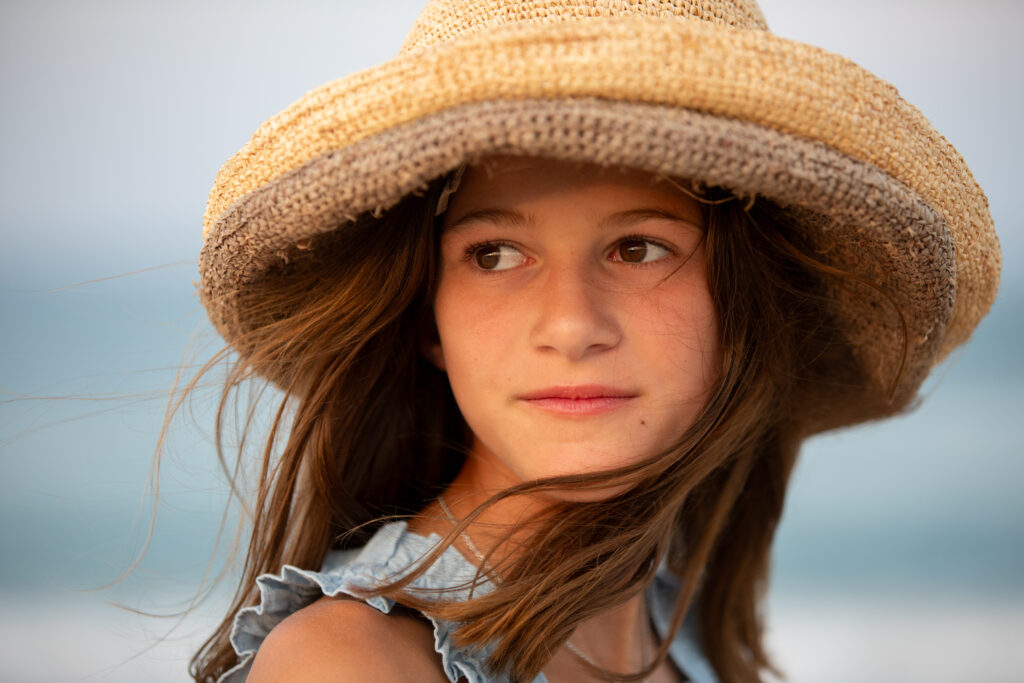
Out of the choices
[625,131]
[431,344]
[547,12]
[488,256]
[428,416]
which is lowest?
[428,416]

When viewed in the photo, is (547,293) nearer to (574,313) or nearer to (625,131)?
(574,313)

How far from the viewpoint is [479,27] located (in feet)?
2.79

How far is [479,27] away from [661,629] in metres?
0.91

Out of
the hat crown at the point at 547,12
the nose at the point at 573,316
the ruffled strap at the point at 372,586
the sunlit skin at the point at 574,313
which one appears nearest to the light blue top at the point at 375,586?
the ruffled strap at the point at 372,586

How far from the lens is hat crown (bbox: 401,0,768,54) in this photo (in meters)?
0.82

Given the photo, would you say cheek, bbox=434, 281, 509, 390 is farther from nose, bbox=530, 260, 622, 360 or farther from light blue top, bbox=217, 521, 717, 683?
light blue top, bbox=217, 521, 717, 683

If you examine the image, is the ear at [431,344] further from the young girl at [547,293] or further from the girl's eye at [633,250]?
the girl's eye at [633,250]

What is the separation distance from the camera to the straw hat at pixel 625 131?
67 centimetres

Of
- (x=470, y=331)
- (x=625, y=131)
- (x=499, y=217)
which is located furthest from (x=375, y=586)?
(x=625, y=131)

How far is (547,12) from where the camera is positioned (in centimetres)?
83

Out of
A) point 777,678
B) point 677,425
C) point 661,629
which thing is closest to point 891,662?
point 777,678

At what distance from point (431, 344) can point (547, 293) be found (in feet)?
0.86

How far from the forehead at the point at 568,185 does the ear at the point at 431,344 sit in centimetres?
23

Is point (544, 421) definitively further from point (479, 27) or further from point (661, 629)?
point (661, 629)
